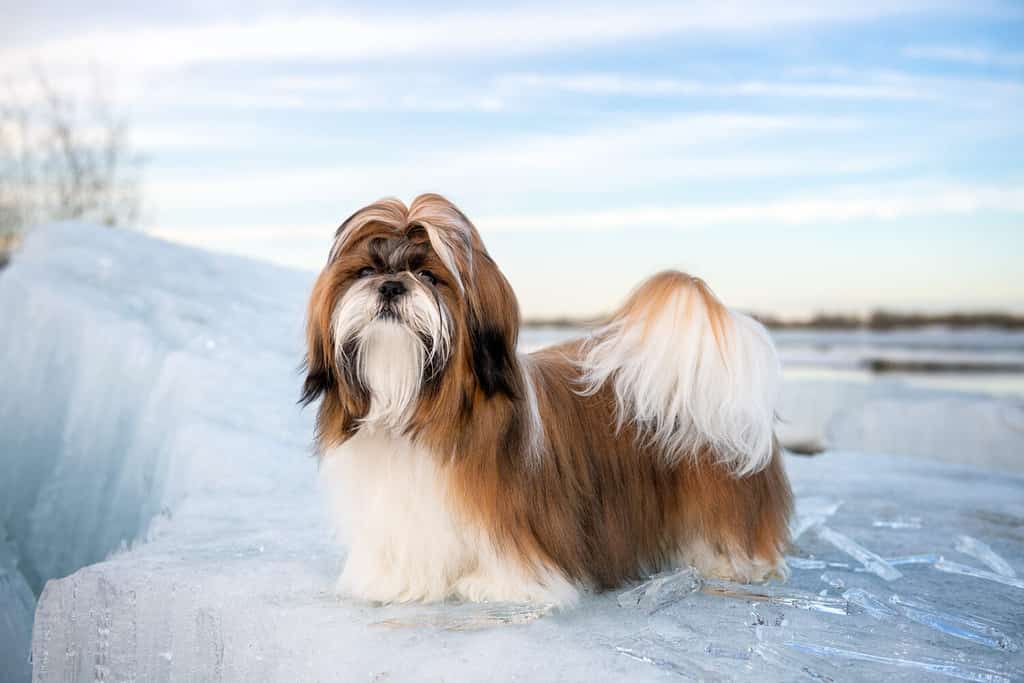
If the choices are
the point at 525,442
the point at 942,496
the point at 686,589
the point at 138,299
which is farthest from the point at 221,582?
the point at 942,496

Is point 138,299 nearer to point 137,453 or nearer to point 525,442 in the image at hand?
point 137,453

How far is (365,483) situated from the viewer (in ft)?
10.4

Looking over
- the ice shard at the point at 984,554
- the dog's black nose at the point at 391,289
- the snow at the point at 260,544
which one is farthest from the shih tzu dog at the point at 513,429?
the ice shard at the point at 984,554

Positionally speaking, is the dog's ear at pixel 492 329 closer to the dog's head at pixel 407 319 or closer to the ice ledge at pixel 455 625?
the dog's head at pixel 407 319

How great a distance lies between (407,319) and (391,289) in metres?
0.10

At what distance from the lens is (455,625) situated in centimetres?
305

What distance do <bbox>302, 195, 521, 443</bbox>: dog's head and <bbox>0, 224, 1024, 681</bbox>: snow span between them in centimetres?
74

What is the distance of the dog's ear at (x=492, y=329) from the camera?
115 inches

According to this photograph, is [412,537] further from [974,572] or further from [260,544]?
[974,572]

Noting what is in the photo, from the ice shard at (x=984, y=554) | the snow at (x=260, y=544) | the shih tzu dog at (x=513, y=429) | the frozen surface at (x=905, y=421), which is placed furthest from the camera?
the frozen surface at (x=905, y=421)

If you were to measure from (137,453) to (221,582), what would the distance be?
2390 mm

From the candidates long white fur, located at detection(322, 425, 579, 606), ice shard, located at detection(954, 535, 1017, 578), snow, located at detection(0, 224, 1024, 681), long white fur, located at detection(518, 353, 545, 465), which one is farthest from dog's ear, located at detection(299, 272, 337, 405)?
ice shard, located at detection(954, 535, 1017, 578)

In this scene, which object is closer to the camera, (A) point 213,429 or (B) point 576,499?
(B) point 576,499

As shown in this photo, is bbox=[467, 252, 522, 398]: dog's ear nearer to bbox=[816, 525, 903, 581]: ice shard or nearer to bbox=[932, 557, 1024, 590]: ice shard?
bbox=[816, 525, 903, 581]: ice shard
